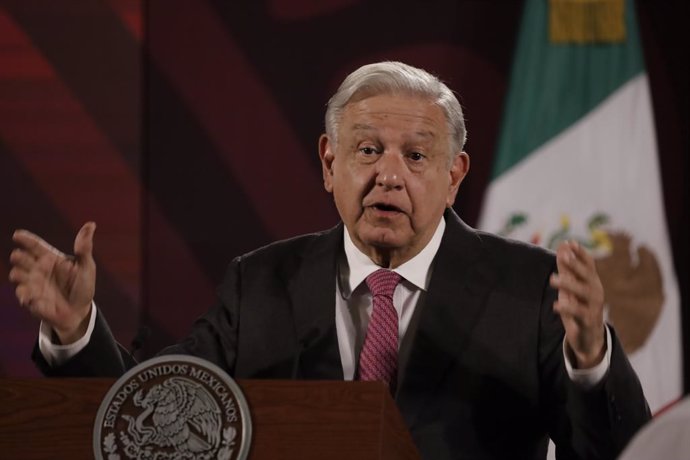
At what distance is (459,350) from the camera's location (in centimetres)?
226

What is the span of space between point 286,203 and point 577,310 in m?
2.73

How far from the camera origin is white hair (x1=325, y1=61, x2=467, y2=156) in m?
2.32

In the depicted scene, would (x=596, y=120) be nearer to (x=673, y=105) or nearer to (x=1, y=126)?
(x=673, y=105)

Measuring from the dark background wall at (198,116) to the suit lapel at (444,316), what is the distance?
7.05 ft

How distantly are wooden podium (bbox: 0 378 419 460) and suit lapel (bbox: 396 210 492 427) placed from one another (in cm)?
36

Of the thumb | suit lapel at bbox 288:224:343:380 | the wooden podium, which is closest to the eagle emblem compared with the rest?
the wooden podium

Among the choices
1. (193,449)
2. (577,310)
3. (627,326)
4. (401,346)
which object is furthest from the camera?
(627,326)

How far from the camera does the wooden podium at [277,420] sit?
1.71m

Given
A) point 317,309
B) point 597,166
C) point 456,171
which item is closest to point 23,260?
point 317,309

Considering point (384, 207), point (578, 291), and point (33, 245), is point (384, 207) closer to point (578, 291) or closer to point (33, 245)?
point (578, 291)

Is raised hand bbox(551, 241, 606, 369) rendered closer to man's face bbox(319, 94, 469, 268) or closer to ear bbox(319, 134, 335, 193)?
man's face bbox(319, 94, 469, 268)

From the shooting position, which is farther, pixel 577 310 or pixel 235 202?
pixel 235 202

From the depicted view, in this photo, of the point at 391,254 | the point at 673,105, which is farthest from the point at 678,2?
the point at 391,254

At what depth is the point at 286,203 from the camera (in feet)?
14.9
